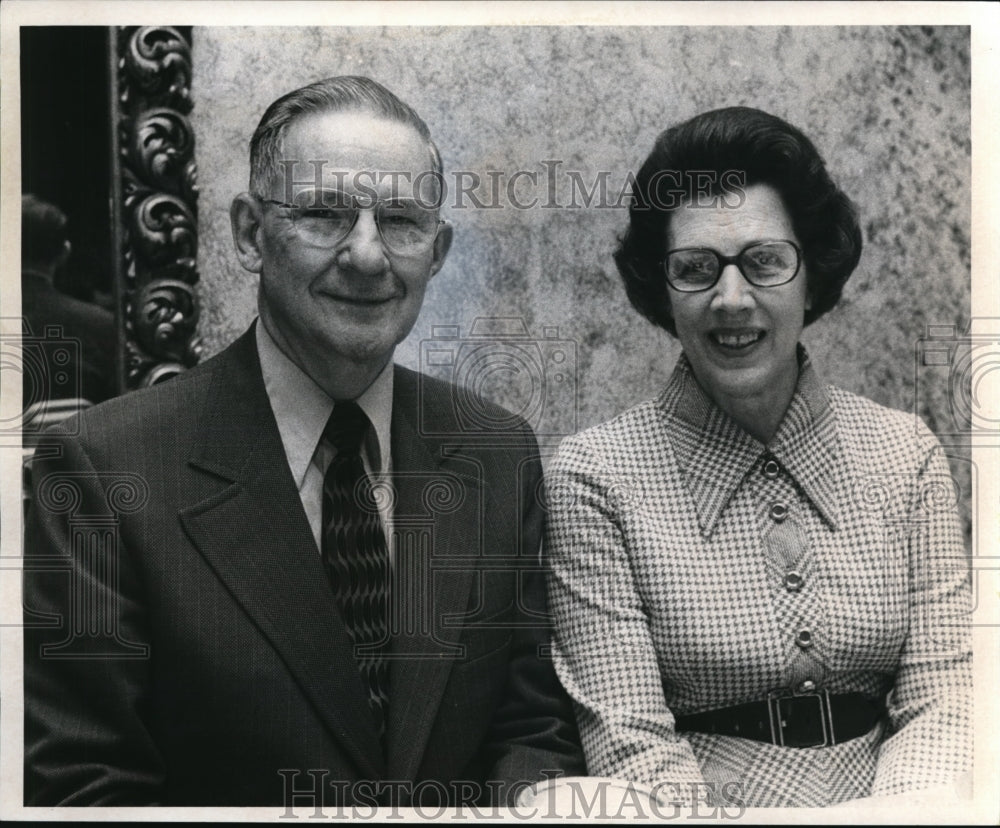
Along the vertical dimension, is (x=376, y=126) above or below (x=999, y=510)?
above

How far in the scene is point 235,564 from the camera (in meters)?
1.76

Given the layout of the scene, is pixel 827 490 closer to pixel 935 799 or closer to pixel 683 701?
pixel 683 701

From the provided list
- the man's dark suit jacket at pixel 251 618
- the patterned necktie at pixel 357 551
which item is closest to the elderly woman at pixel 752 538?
the man's dark suit jacket at pixel 251 618

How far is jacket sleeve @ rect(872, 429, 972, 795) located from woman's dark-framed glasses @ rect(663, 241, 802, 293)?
35 centimetres

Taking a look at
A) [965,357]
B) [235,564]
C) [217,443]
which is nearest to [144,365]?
[217,443]

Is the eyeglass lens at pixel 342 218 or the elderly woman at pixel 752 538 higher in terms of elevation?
the eyeglass lens at pixel 342 218

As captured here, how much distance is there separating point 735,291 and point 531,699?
682 millimetres

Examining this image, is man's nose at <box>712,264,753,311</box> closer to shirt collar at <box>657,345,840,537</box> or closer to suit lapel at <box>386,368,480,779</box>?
shirt collar at <box>657,345,840,537</box>

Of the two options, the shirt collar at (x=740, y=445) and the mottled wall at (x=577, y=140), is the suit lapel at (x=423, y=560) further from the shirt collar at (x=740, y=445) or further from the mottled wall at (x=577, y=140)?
the shirt collar at (x=740, y=445)

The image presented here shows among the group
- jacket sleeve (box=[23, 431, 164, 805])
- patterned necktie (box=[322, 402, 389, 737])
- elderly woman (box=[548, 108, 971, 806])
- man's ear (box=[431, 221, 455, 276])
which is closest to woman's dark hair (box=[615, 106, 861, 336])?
elderly woman (box=[548, 108, 971, 806])

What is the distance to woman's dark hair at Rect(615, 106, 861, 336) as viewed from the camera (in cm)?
179

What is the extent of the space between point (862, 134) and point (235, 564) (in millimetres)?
1149

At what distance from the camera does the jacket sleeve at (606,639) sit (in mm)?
1737

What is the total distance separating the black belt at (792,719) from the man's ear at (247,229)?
0.94 meters
